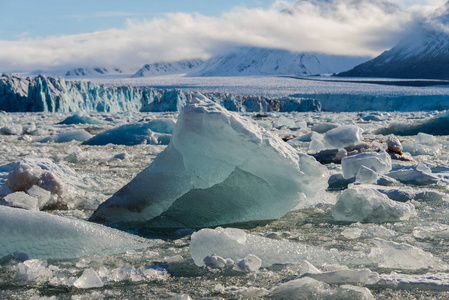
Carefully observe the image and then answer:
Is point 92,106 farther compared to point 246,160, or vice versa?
point 92,106

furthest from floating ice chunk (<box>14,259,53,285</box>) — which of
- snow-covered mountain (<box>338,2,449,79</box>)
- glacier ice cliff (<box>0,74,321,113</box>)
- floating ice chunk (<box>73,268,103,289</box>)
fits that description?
snow-covered mountain (<box>338,2,449,79</box>)

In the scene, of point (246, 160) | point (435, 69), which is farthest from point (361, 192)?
point (435, 69)

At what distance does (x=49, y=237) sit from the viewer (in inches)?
55.1

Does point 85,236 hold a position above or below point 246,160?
below

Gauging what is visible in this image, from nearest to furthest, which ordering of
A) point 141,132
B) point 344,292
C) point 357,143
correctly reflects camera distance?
point 344,292, point 357,143, point 141,132

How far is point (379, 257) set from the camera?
136 centimetres

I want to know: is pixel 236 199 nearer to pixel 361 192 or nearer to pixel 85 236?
pixel 361 192

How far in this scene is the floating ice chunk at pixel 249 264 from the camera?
1.27 meters

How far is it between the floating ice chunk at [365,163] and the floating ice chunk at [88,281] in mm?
2000

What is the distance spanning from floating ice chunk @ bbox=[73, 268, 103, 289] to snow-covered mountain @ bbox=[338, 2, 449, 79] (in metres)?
73.6

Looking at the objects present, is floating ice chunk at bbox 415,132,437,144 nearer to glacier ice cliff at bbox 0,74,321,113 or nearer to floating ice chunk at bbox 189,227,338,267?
floating ice chunk at bbox 189,227,338,267

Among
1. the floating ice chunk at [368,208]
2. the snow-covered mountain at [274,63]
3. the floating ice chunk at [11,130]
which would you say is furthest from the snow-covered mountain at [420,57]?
the floating ice chunk at [368,208]

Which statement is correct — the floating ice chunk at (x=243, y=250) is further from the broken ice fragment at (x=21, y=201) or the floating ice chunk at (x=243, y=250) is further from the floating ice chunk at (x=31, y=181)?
the floating ice chunk at (x=31, y=181)

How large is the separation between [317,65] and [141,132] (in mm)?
133594
